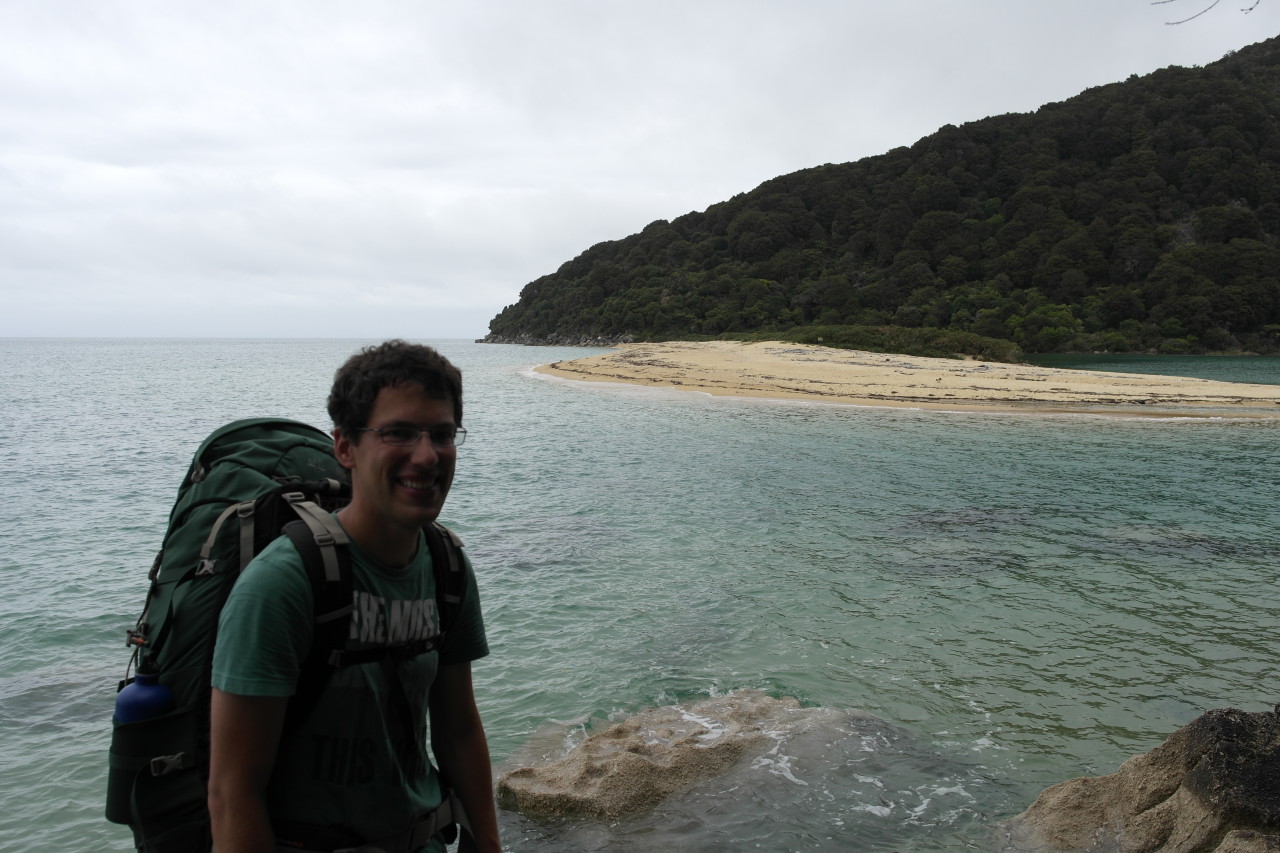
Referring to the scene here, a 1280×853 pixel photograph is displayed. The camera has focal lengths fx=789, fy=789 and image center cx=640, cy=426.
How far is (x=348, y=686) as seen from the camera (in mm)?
2018

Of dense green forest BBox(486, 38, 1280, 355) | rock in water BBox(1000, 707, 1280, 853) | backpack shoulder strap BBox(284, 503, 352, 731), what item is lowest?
rock in water BBox(1000, 707, 1280, 853)

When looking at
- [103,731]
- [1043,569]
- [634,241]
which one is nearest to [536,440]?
[1043,569]

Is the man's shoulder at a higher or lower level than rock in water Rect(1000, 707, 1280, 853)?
higher

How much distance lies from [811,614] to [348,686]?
22.6ft

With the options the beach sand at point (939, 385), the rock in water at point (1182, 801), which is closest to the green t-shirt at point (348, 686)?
the rock in water at point (1182, 801)

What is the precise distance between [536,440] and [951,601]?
15.2 metres

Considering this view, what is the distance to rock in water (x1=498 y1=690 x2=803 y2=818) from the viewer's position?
461 cm

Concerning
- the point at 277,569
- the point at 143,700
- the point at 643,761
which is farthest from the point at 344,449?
the point at 643,761

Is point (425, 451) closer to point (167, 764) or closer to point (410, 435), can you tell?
point (410, 435)

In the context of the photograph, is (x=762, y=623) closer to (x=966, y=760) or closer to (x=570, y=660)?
(x=570, y=660)

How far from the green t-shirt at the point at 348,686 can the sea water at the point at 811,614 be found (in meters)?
2.55

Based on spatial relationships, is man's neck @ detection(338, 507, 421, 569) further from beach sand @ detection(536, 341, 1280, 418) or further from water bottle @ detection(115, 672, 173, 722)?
beach sand @ detection(536, 341, 1280, 418)

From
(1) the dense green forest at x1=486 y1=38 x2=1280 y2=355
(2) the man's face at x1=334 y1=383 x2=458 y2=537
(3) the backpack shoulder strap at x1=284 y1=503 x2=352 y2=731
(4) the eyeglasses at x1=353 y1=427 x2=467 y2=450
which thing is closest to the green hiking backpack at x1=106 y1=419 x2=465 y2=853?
(3) the backpack shoulder strap at x1=284 y1=503 x2=352 y2=731

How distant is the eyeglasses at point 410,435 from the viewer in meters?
2.14
